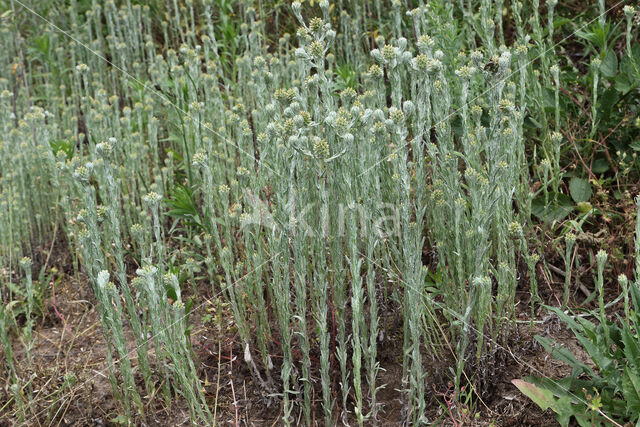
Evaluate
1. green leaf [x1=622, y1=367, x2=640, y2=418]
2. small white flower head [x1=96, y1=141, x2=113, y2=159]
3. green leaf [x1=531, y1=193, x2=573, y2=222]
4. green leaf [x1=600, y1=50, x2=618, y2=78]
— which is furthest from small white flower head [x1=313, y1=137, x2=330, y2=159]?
green leaf [x1=600, y1=50, x2=618, y2=78]

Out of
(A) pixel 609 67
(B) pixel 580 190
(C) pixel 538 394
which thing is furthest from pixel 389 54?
(A) pixel 609 67

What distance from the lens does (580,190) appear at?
2.96 m

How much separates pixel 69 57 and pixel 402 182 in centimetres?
461

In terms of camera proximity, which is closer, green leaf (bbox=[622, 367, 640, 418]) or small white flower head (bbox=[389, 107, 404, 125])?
green leaf (bbox=[622, 367, 640, 418])

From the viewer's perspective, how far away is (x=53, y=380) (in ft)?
8.38

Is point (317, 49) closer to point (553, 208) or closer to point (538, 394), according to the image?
point (538, 394)

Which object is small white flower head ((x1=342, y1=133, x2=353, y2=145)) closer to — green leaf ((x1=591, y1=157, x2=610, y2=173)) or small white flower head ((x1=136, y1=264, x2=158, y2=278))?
small white flower head ((x1=136, y1=264, x2=158, y2=278))

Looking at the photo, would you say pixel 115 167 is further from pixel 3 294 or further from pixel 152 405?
pixel 152 405

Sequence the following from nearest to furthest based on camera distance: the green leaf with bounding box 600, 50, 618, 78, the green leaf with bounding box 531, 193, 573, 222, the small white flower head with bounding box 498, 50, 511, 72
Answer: the small white flower head with bounding box 498, 50, 511, 72 → the green leaf with bounding box 531, 193, 573, 222 → the green leaf with bounding box 600, 50, 618, 78

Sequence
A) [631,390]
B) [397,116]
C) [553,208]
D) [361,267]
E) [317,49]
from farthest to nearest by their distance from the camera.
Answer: [553,208]
[361,267]
[317,49]
[397,116]
[631,390]

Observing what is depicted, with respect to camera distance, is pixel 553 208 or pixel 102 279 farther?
pixel 553 208

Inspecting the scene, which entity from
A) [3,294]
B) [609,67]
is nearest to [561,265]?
[609,67]

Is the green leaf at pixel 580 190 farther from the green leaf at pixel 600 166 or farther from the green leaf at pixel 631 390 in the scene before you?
the green leaf at pixel 631 390

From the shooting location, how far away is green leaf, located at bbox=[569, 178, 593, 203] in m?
2.94
